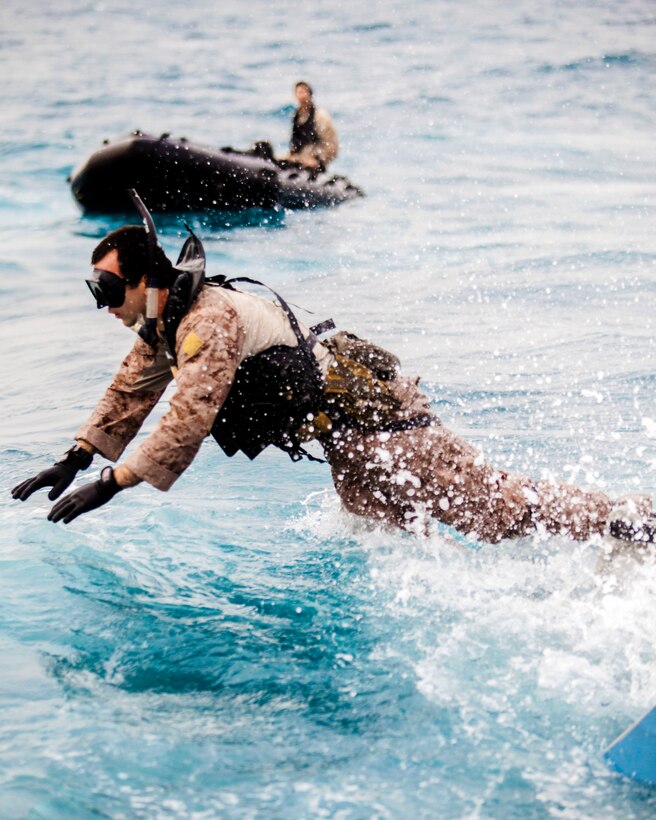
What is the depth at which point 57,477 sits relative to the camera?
14.7 ft

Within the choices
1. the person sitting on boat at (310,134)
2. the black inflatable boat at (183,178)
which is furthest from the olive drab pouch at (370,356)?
the person sitting on boat at (310,134)

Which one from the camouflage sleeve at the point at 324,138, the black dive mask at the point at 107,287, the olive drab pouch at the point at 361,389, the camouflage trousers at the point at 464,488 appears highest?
the black dive mask at the point at 107,287

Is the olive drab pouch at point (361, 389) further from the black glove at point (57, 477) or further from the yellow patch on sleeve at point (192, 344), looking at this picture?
the black glove at point (57, 477)

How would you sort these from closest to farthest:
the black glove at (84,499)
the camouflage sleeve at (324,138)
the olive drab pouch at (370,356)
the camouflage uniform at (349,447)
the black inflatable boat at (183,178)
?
the black glove at (84,499), the camouflage uniform at (349,447), the olive drab pouch at (370,356), the black inflatable boat at (183,178), the camouflage sleeve at (324,138)

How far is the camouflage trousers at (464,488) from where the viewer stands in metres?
4.39

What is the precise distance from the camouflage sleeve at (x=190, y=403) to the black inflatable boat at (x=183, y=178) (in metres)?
8.77

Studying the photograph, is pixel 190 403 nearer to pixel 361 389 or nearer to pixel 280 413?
pixel 280 413

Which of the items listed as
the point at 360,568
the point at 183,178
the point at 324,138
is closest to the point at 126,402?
the point at 360,568

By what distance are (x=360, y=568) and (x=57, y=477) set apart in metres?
1.38

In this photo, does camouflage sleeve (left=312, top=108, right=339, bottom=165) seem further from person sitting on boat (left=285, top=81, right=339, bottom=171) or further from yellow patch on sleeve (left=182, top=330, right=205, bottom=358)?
yellow patch on sleeve (left=182, top=330, right=205, bottom=358)

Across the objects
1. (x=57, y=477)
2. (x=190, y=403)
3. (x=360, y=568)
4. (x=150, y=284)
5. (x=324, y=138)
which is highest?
(x=150, y=284)

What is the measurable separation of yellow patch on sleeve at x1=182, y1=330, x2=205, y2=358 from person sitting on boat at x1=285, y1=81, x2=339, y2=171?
1024 cm

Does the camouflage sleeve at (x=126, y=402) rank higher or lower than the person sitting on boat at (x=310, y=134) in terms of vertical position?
lower

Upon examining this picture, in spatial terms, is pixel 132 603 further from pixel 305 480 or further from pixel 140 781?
pixel 305 480
